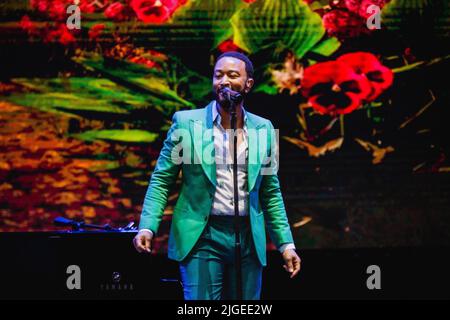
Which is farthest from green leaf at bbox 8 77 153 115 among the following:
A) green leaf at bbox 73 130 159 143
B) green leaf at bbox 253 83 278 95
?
green leaf at bbox 253 83 278 95

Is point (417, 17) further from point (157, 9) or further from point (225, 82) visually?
point (225, 82)

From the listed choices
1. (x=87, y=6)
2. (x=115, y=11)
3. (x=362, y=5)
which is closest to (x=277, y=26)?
(x=362, y=5)

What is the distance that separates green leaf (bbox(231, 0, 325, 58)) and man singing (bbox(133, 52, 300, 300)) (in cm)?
179

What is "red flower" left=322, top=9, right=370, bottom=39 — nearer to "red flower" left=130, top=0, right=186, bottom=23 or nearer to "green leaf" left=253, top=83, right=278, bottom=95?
"green leaf" left=253, top=83, right=278, bottom=95

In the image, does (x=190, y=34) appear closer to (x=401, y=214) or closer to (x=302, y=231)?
(x=302, y=231)

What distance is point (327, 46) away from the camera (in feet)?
15.7

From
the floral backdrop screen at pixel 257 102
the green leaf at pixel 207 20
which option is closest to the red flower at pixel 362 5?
the floral backdrop screen at pixel 257 102

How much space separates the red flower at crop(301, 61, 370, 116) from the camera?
481cm

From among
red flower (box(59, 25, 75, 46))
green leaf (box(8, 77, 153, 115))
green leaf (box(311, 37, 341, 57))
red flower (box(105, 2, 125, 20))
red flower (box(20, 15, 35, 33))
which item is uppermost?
red flower (box(105, 2, 125, 20))

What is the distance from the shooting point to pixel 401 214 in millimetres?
4750

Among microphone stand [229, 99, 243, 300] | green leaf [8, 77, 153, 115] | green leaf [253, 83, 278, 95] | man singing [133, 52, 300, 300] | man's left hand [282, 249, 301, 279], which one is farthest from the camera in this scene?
green leaf [253, 83, 278, 95]

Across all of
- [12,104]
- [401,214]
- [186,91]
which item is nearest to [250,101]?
[186,91]

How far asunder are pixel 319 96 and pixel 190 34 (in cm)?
98
